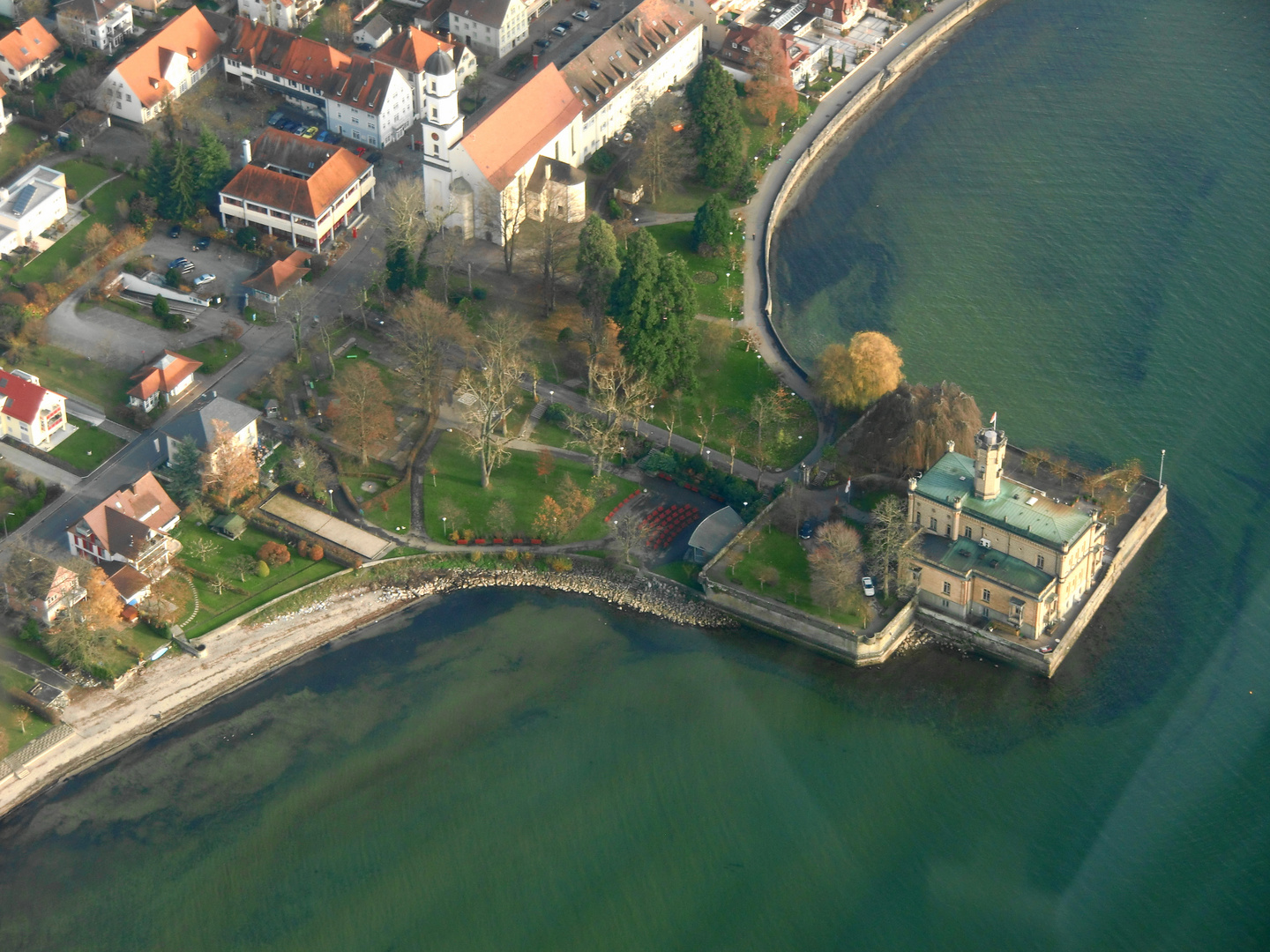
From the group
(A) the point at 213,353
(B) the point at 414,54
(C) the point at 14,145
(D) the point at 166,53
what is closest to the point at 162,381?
(A) the point at 213,353

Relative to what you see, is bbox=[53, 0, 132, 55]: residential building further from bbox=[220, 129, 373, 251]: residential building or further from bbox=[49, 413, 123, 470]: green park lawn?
bbox=[49, 413, 123, 470]: green park lawn

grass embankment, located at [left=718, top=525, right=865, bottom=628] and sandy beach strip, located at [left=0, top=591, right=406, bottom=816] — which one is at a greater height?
grass embankment, located at [left=718, top=525, right=865, bottom=628]

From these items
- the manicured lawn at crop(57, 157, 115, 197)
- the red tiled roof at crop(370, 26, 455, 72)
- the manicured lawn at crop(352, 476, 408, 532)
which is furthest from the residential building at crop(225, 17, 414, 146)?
the manicured lawn at crop(352, 476, 408, 532)

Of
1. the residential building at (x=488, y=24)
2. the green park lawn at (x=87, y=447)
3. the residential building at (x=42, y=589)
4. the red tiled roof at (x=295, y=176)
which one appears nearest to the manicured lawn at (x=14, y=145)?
the red tiled roof at (x=295, y=176)

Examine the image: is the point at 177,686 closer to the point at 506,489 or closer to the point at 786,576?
the point at 506,489

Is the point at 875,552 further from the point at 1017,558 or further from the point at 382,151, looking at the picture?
the point at 382,151

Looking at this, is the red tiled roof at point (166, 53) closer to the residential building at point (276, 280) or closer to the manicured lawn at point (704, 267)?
the residential building at point (276, 280)

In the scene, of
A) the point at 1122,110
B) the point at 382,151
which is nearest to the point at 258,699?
the point at 382,151

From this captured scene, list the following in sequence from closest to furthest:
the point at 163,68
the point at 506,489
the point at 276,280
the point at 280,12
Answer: the point at 506,489
the point at 276,280
the point at 163,68
the point at 280,12
